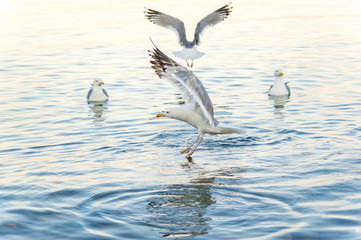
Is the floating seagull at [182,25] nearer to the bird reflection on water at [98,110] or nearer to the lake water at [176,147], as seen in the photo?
the lake water at [176,147]

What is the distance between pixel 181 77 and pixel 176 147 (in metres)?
2.45

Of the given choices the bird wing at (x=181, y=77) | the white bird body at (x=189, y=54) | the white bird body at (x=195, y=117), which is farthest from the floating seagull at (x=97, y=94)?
the bird wing at (x=181, y=77)

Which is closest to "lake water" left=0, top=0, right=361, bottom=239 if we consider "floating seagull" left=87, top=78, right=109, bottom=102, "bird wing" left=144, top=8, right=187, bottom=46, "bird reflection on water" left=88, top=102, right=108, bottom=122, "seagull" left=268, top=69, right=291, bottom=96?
"bird reflection on water" left=88, top=102, right=108, bottom=122

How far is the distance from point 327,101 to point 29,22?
890 inches

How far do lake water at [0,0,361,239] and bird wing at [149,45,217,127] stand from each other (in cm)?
112

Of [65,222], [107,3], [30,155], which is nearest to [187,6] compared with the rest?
[107,3]

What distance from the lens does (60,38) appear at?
29.1 m

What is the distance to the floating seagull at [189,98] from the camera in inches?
390

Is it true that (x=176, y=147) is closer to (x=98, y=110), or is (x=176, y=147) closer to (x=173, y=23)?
(x=98, y=110)

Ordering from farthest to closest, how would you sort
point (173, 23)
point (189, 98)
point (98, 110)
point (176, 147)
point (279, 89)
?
1. point (173, 23)
2. point (279, 89)
3. point (98, 110)
4. point (176, 147)
5. point (189, 98)

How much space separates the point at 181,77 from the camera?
32.9 feet

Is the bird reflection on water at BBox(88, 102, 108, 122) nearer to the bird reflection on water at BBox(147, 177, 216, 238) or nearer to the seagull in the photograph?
the seagull

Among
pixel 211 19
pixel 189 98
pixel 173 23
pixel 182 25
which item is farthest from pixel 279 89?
pixel 189 98

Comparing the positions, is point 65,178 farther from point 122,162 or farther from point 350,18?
point 350,18
